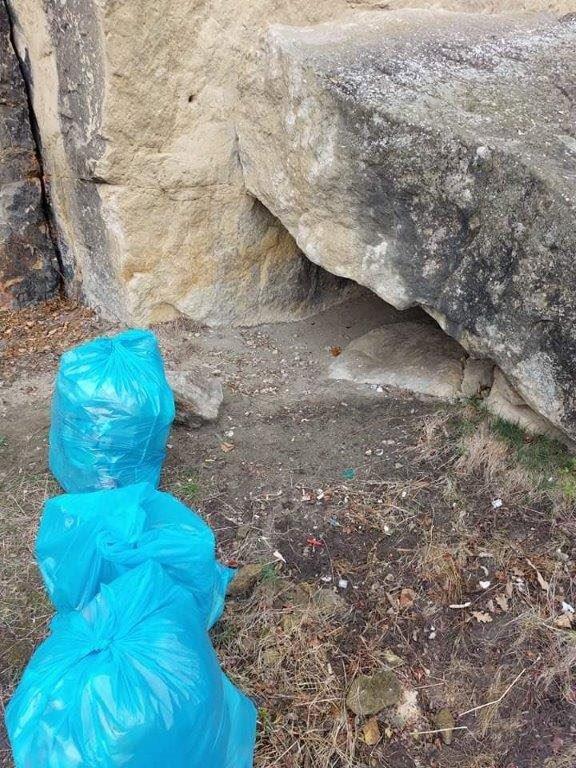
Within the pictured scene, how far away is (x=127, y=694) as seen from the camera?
148cm

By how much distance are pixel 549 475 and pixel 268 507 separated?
120 centimetres

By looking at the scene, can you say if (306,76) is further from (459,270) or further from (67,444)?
(67,444)

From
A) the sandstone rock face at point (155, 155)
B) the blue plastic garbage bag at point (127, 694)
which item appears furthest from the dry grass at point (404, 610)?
the sandstone rock face at point (155, 155)

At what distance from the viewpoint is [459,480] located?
9.17 ft

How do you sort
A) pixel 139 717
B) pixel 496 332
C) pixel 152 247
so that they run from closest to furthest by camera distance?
1. pixel 139 717
2. pixel 496 332
3. pixel 152 247

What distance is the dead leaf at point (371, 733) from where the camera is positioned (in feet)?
6.33

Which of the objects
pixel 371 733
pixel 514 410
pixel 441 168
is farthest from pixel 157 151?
pixel 371 733

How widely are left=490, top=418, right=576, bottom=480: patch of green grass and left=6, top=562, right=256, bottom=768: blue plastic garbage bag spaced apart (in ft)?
5.48

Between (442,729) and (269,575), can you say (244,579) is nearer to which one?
(269,575)

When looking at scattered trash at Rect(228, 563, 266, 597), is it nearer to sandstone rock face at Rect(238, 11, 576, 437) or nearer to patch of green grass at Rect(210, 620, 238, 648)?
patch of green grass at Rect(210, 620, 238, 648)

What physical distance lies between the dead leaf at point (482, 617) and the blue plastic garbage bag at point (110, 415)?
138 centimetres

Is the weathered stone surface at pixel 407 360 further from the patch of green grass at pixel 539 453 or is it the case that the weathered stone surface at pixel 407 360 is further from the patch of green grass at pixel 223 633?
the patch of green grass at pixel 223 633

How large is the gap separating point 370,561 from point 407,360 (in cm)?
148

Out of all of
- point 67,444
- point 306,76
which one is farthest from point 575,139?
point 67,444
